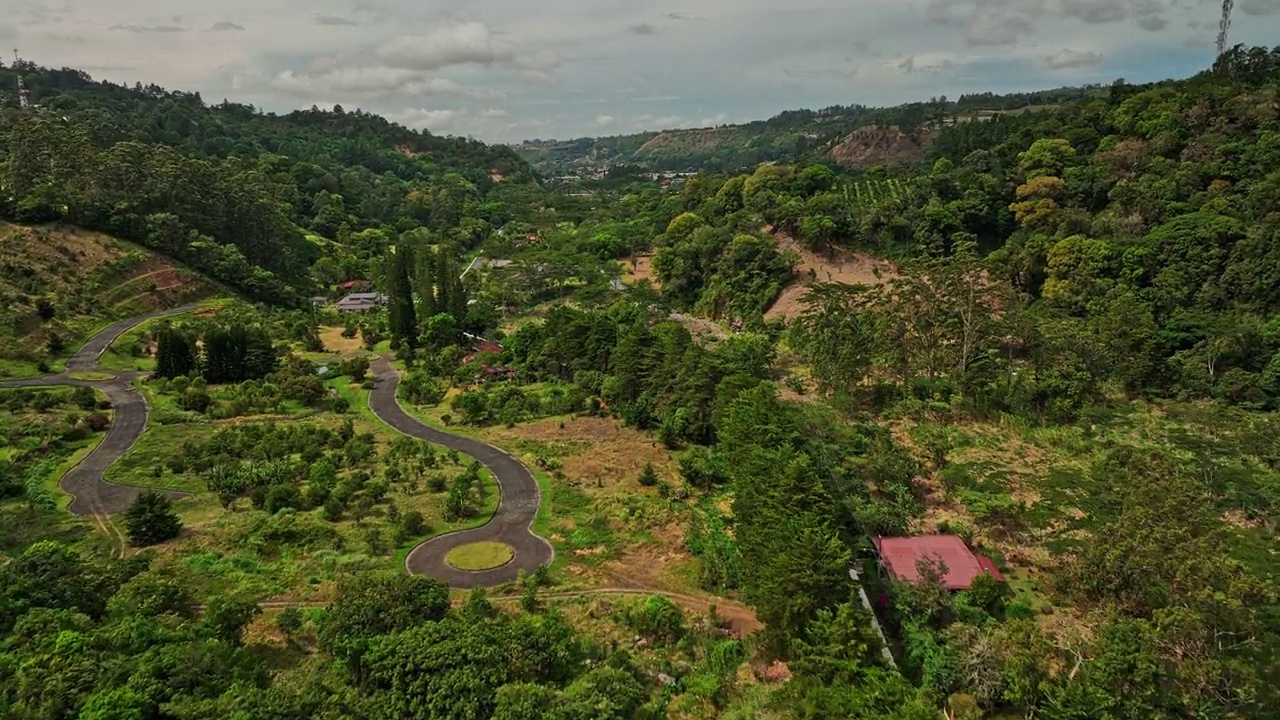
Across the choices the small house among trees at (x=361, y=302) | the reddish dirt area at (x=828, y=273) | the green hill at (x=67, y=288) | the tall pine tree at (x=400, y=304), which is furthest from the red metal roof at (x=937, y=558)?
the small house among trees at (x=361, y=302)

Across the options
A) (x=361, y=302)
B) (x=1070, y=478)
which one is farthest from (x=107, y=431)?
(x=1070, y=478)

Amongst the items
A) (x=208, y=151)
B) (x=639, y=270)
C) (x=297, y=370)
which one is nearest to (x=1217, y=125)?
(x=639, y=270)

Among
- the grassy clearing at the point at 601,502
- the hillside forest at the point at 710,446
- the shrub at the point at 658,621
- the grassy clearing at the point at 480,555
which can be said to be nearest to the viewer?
the hillside forest at the point at 710,446

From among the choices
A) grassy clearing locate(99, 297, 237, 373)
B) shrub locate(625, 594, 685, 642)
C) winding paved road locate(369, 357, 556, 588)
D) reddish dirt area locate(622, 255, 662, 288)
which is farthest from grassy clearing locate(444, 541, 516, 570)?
reddish dirt area locate(622, 255, 662, 288)

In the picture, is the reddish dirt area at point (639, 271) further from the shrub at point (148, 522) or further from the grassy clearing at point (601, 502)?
the shrub at point (148, 522)

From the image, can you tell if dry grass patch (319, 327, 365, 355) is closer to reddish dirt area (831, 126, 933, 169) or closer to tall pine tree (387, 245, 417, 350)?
tall pine tree (387, 245, 417, 350)

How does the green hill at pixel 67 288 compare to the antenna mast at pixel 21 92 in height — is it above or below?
below

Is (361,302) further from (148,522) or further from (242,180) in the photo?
(148,522)
